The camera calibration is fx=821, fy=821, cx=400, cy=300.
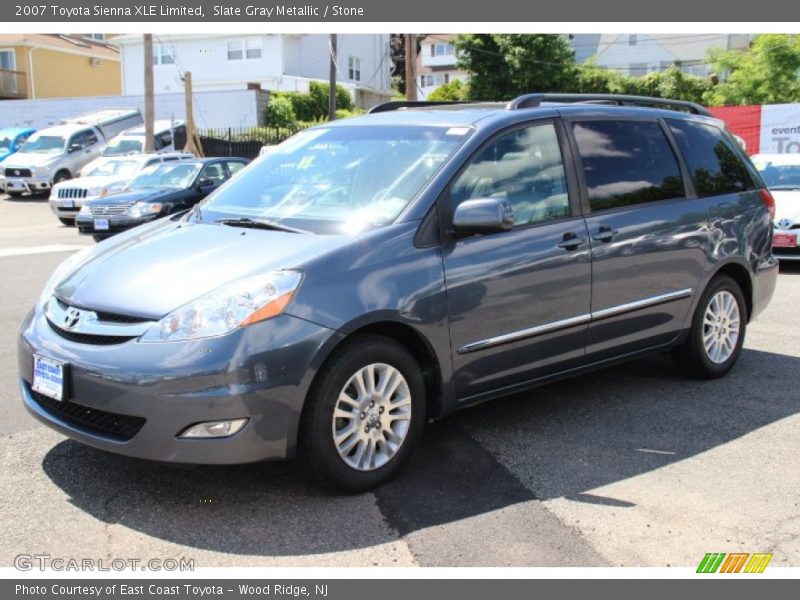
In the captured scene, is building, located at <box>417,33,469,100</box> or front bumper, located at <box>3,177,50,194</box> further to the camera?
building, located at <box>417,33,469,100</box>

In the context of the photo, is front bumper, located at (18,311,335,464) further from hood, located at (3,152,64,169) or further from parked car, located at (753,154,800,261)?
hood, located at (3,152,64,169)

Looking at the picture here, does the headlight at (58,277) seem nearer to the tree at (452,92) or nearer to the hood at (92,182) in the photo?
the hood at (92,182)

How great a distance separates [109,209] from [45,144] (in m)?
13.2

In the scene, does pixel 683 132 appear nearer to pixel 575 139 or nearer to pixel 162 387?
pixel 575 139

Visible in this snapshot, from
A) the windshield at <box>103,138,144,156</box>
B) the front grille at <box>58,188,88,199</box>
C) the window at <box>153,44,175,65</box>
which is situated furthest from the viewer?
the window at <box>153,44,175,65</box>

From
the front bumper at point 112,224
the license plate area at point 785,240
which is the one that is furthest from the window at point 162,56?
the license plate area at point 785,240

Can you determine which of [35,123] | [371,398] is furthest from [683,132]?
[35,123]

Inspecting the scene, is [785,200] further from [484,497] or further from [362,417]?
[362,417]

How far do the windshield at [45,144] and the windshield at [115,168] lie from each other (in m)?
5.78

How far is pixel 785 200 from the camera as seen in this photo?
11.2 meters

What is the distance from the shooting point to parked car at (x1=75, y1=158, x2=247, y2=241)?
45.0 ft

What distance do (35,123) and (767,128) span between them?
27.5 m

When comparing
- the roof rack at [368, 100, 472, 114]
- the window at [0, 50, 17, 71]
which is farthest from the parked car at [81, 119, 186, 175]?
the roof rack at [368, 100, 472, 114]

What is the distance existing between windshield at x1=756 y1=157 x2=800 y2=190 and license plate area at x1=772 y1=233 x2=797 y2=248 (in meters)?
1.29
